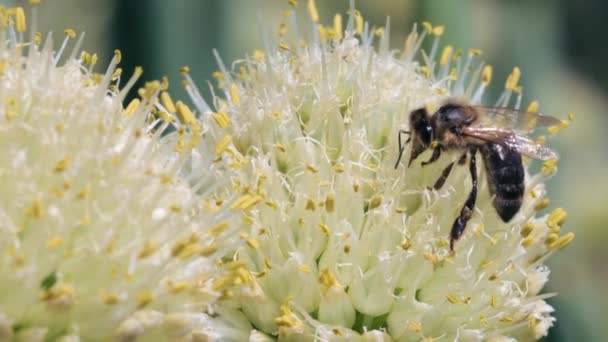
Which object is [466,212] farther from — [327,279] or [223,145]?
[223,145]

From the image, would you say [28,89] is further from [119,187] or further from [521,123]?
[521,123]

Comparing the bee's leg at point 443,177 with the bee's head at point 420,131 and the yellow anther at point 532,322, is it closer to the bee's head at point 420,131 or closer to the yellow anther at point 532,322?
the bee's head at point 420,131

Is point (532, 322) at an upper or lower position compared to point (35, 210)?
lower

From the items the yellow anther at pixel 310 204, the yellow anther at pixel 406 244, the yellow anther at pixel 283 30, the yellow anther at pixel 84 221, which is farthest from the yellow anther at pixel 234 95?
the yellow anther at pixel 84 221

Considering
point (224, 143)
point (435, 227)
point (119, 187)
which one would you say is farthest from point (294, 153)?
point (119, 187)

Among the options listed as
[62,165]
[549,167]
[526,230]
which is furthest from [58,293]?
[549,167]

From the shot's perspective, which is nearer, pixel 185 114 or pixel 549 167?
pixel 185 114
